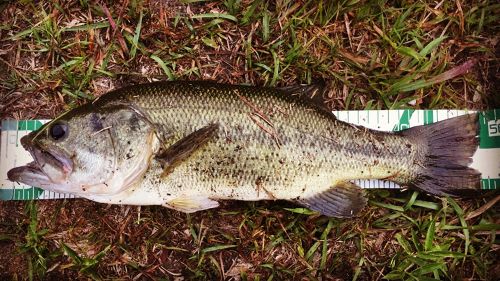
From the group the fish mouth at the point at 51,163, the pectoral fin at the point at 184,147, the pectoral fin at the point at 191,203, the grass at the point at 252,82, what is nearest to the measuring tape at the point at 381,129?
the grass at the point at 252,82

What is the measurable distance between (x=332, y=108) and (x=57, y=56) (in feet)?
8.47

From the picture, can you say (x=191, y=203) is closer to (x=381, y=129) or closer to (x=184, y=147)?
(x=184, y=147)

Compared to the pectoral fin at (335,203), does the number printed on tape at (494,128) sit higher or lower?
higher

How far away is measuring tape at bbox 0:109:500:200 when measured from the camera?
13.3 feet

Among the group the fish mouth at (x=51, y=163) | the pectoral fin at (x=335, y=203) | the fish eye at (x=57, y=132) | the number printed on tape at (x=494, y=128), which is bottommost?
the pectoral fin at (x=335, y=203)

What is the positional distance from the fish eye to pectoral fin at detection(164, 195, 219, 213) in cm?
94

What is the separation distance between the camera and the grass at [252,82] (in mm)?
4051

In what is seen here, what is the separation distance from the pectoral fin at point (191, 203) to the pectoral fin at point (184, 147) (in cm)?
28

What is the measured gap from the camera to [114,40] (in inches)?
165

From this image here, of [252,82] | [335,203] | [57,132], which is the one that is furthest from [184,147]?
[335,203]

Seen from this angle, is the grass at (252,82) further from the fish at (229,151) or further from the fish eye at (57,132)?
the fish eye at (57,132)

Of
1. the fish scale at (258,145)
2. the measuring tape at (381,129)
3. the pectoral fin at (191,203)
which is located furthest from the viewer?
the measuring tape at (381,129)

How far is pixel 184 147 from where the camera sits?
3.40 m

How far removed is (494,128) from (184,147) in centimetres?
276
